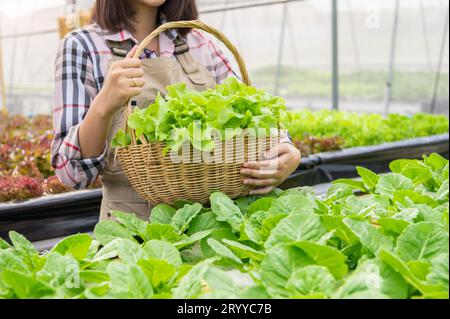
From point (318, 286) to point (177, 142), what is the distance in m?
0.65

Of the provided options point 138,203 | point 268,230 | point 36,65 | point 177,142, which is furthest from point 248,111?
point 36,65

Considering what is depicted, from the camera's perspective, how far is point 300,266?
122cm

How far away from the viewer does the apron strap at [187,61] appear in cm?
217

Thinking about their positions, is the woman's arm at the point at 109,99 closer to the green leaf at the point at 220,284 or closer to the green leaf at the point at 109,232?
the green leaf at the point at 109,232

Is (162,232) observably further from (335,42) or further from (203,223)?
(335,42)

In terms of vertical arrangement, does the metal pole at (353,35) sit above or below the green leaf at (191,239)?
below

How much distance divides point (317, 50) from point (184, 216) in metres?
10.2

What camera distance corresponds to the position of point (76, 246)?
144 centimetres

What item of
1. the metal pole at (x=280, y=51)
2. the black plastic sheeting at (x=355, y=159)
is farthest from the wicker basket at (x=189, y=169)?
the metal pole at (x=280, y=51)

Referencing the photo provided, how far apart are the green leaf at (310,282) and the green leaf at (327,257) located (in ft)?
0.25

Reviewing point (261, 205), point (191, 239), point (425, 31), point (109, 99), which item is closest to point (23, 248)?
point (191, 239)
